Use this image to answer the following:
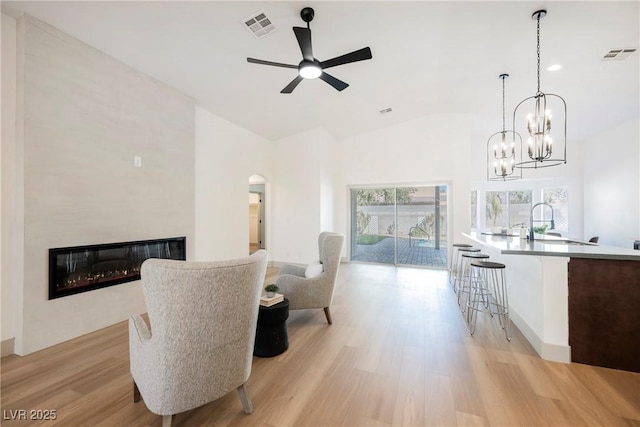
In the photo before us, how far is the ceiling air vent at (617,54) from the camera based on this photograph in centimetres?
350

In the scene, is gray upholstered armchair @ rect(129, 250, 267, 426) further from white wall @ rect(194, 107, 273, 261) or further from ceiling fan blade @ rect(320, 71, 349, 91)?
white wall @ rect(194, 107, 273, 261)

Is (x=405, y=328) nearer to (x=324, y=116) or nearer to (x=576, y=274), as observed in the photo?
(x=576, y=274)

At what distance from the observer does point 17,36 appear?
101 inches

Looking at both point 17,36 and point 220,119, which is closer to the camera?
point 17,36

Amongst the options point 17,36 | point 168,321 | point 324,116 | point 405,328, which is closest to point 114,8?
point 17,36

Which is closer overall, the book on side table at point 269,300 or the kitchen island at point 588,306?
the kitchen island at point 588,306

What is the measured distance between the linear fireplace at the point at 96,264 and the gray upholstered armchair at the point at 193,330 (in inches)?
72.8

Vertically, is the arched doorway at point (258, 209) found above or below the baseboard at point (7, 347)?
above

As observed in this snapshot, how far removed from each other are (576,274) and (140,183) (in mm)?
4868

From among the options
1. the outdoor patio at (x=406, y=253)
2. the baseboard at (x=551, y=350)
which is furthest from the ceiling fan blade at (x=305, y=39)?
the outdoor patio at (x=406, y=253)

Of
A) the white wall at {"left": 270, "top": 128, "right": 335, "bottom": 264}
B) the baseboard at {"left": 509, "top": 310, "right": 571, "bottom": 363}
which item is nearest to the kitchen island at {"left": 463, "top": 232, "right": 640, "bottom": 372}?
the baseboard at {"left": 509, "top": 310, "right": 571, "bottom": 363}

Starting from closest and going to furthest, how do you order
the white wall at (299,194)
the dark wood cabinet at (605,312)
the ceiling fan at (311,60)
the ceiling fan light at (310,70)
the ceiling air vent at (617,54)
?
the dark wood cabinet at (605,312) < the ceiling fan at (311,60) < the ceiling fan light at (310,70) < the ceiling air vent at (617,54) < the white wall at (299,194)

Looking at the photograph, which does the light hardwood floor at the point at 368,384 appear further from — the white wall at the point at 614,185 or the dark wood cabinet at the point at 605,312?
the white wall at the point at 614,185

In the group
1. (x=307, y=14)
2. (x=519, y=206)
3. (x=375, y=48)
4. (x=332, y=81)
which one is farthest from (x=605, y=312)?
(x=519, y=206)
